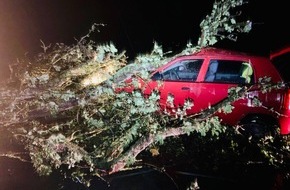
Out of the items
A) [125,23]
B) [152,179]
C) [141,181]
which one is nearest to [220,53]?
[152,179]

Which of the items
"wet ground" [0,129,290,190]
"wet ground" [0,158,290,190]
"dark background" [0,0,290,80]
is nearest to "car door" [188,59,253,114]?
"wet ground" [0,129,290,190]

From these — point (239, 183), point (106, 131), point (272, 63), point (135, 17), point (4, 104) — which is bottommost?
point (239, 183)

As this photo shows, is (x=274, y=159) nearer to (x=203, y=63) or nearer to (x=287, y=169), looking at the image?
(x=287, y=169)

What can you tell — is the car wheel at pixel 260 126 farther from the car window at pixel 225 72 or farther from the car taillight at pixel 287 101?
the car window at pixel 225 72

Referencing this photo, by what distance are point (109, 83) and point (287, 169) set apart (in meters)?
2.82

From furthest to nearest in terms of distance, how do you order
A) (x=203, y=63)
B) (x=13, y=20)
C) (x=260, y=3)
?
(x=260, y=3)
(x=13, y=20)
(x=203, y=63)

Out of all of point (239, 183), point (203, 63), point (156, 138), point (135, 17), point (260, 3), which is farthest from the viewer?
point (260, 3)

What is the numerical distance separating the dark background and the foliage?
247cm

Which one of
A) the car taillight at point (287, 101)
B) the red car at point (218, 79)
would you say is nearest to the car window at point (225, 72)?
the red car at point (218, 79)

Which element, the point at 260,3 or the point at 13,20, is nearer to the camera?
the point at 13,20

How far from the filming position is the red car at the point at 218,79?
5.79 metres

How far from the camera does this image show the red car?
19.0 feet

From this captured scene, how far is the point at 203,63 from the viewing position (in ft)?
19.1

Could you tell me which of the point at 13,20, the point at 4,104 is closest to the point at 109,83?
the point at 4,104
